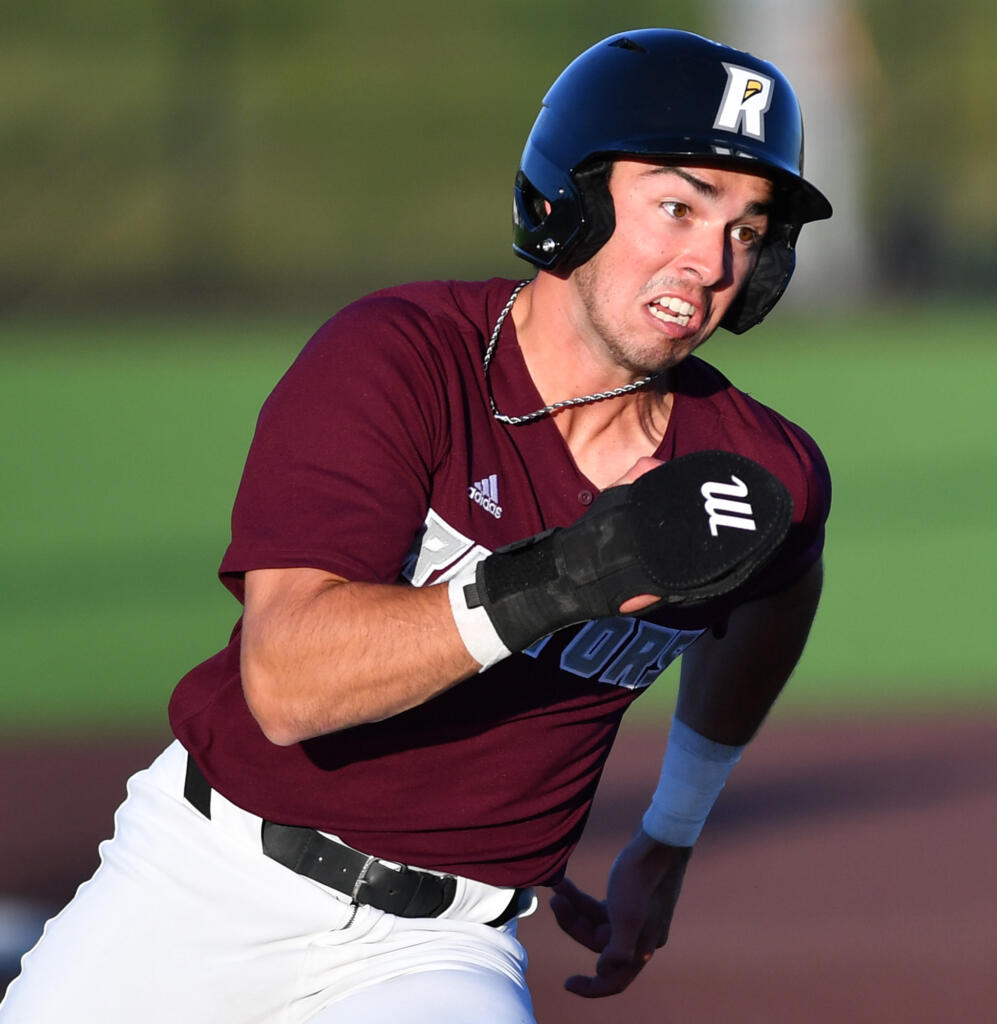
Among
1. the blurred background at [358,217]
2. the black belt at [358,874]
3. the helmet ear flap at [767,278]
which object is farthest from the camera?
the blurred background at [358,217]

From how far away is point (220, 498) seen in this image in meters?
12.5

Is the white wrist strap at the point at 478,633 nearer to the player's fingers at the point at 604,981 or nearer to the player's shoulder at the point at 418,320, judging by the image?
the player's shoulder at the point at 418,320

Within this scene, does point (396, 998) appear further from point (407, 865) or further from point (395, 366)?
point (395, 366)

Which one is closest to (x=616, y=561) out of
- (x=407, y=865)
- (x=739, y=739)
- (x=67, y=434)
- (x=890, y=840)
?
(x=407, y=865)

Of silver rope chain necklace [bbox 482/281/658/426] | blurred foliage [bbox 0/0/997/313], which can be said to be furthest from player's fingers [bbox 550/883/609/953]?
blurred foliage [bbox 0/0/997/313]

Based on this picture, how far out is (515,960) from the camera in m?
3.20

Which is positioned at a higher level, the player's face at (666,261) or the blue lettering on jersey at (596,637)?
the player's face at (666,261)

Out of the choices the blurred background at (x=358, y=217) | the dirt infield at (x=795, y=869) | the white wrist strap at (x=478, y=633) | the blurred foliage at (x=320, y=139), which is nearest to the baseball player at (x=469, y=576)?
the white wrist strap at (x=478, y=633)

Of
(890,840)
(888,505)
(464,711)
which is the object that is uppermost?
(464,711)

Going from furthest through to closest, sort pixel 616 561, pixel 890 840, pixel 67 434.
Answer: pixel 67 434 → pixel 890 840 → pixel 616 561

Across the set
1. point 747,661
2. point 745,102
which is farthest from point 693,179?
point 747,661

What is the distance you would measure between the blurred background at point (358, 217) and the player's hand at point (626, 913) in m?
8.54

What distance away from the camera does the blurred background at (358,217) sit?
1459 cm

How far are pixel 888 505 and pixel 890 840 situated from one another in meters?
6.79
